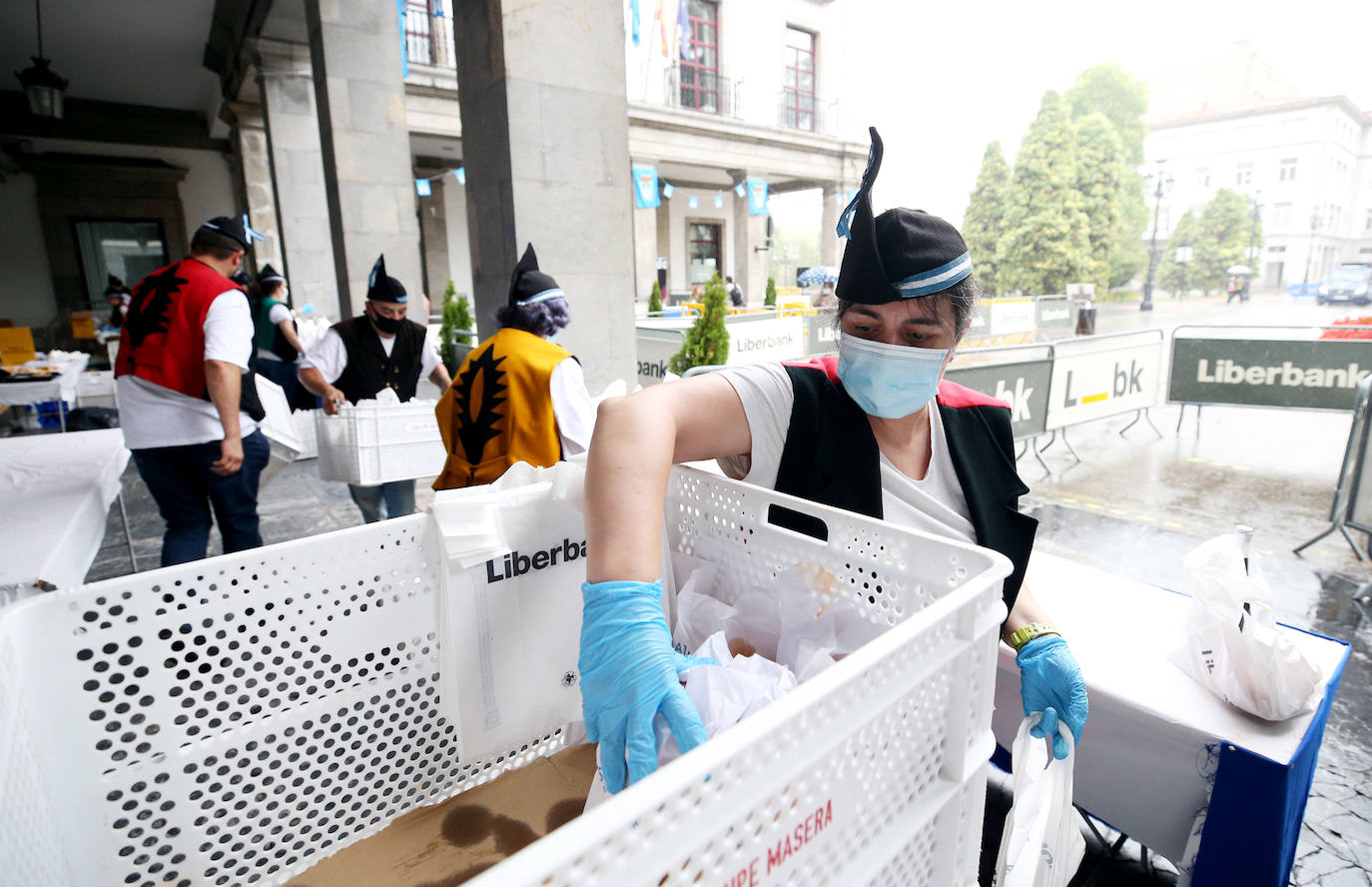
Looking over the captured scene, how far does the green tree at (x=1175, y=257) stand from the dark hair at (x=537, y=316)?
5344 cm

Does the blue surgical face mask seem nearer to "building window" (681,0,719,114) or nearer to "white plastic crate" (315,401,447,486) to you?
"white plastic crate" (315,401,447,486)

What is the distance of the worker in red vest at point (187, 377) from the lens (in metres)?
3.10

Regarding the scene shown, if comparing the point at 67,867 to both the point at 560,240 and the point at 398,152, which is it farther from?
the point at 398,152

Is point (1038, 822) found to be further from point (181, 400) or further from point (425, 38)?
point (425, 38)

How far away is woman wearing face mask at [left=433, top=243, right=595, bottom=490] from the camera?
281 centimetres

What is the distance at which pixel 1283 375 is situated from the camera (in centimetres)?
671

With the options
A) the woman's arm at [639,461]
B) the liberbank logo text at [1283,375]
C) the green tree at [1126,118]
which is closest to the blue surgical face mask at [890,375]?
the woman's arm at [639,461]

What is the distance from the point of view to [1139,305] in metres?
35.7

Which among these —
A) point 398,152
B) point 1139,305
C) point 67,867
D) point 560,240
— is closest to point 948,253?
point 67,867

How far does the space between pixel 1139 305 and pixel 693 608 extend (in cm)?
4254

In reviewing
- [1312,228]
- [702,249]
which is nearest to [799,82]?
[702,249]

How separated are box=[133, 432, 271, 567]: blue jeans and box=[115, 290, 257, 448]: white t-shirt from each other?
70 millimetres

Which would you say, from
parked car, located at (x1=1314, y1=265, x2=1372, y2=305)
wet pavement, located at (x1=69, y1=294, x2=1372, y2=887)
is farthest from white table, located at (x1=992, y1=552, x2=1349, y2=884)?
parked car, located at (x1=1314, y1=265, x2=1372, y2=305)

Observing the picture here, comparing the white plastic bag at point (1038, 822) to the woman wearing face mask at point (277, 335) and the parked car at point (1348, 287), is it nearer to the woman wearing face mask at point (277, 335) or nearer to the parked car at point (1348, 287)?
the woman wearing face mask at point (277, 335)
